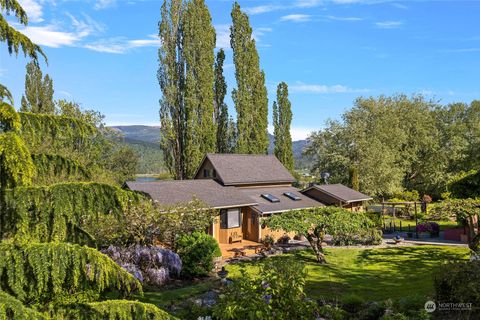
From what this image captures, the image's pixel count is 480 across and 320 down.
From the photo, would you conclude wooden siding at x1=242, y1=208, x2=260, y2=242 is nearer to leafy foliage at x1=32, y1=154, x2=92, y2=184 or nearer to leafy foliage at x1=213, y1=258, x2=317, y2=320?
leafy foliage at x1=213, y1=258, x2=317, y2=320

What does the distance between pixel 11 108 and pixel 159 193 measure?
837 inches

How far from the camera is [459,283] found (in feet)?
35.0

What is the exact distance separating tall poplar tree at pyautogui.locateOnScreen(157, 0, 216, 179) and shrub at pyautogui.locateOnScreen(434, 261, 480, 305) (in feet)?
106

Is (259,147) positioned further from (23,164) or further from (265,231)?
(23,164)

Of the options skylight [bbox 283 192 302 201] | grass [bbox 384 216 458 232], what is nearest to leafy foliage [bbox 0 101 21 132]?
skylight [bbox 283 192 302 201]

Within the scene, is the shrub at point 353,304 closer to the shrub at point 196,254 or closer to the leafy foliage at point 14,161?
the shrub at point 196,254

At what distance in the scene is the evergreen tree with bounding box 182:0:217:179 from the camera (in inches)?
1631

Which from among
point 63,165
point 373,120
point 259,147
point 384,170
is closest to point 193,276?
point 63,165

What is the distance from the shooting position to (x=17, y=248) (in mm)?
4082

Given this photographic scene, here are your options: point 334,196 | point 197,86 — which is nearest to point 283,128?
point 197,86

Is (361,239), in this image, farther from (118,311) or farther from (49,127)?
(118,311)

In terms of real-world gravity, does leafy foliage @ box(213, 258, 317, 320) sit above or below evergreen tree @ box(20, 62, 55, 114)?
below

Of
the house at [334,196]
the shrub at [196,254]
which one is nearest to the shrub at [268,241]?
the shrub at [196,254]

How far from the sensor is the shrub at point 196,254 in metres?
19.8
